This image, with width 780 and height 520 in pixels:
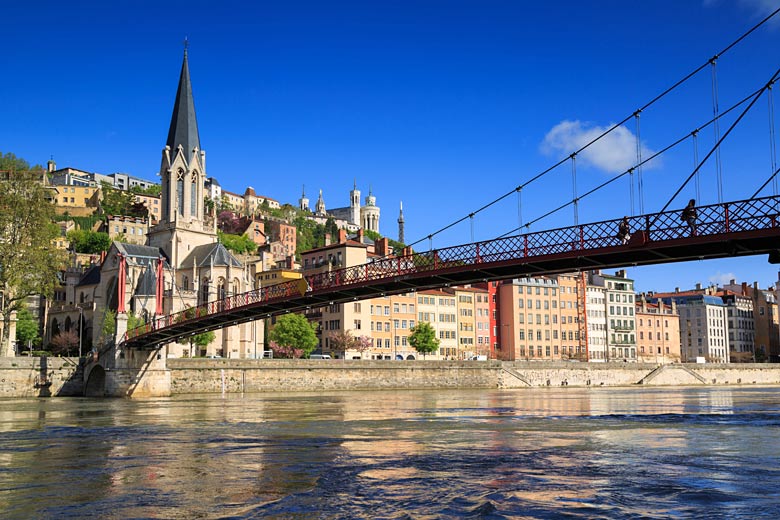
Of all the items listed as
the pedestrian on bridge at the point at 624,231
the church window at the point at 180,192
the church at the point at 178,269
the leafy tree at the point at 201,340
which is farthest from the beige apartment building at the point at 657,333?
the pedestrian on bridge at the point at 624,231

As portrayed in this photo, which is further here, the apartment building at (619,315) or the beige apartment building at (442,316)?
the apartment building at (619,315)

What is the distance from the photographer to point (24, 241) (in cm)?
5762

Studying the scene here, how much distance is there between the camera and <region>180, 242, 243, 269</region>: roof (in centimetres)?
9312

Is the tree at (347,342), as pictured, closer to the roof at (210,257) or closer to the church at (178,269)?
the church at (178,269)

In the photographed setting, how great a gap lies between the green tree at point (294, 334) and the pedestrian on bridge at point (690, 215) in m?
57.7

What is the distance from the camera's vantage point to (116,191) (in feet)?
561

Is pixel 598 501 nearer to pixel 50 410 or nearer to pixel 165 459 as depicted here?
pixel 165 459

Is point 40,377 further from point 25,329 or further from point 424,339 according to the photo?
point 424,339

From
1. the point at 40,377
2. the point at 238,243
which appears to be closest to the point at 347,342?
the point at 40,377

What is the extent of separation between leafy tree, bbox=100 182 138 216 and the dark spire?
210 ft

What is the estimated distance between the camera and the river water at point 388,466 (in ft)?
50.5

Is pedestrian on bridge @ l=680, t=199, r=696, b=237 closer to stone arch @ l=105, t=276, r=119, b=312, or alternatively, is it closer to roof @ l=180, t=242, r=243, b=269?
roof @ l=180, t=242, r=243, b=269

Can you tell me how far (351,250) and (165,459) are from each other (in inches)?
3087

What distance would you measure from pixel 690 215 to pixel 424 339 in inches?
2504
